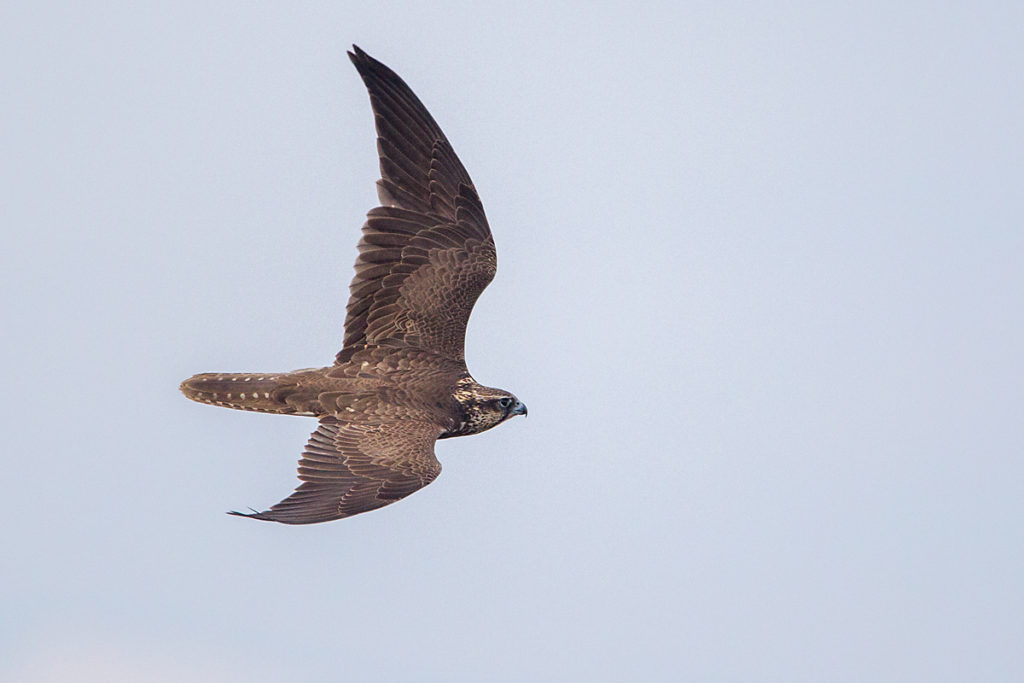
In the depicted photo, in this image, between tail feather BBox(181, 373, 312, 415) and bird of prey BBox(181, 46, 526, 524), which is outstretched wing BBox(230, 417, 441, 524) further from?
tail feather BBox(181, 373, 312, 415)

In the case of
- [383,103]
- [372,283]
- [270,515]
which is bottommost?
[270,515]

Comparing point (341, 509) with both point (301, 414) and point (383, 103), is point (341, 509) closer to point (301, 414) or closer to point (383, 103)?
point (301, 414)

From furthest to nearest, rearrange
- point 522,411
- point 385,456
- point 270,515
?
1. point 522,411
2. point 385,456
3. point 270,515

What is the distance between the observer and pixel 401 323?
65.1 feet

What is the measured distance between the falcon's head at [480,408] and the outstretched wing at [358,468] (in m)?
0.43

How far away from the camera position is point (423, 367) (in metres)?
19.9

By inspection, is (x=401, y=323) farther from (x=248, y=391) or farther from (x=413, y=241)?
(x=248, y=391)

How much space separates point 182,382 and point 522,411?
4274 mm

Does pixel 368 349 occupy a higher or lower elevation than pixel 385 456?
higher

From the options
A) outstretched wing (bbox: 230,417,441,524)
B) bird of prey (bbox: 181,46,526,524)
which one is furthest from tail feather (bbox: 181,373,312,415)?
outstretched wing (bbox: 230,417,441,524)

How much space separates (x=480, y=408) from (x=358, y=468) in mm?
1920

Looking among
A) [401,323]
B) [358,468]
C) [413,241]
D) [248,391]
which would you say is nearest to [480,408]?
[401,323]

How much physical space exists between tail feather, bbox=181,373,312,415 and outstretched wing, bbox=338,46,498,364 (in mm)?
776

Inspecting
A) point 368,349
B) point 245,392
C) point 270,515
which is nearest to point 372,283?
point 368,349
